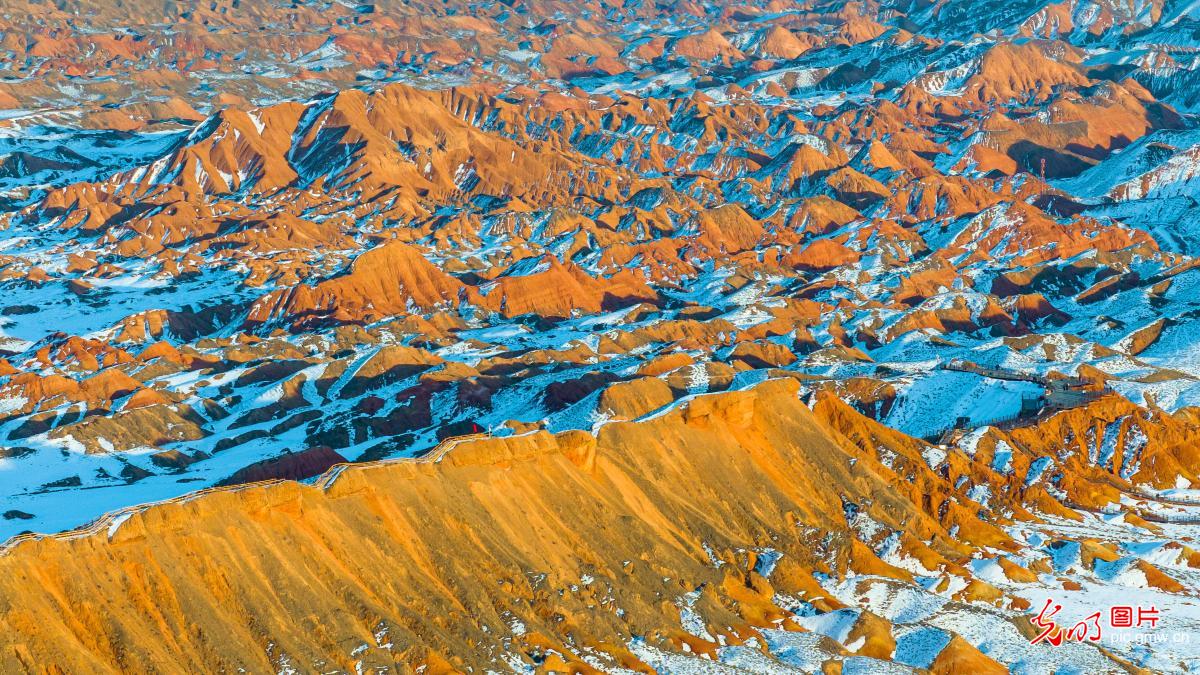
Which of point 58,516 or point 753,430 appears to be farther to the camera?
point 58,516

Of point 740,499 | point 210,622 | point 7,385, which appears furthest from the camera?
point 7,385

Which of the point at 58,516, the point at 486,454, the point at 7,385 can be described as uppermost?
the point at 486,454

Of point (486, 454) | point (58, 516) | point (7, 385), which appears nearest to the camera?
point (486, 454)

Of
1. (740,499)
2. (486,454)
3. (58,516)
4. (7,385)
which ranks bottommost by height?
(7,385)

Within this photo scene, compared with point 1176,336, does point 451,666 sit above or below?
above

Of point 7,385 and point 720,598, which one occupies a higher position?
point 720,598

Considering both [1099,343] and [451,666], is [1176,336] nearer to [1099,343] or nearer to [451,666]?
[1099,343]

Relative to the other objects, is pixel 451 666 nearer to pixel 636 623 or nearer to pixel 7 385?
pixel 636 623

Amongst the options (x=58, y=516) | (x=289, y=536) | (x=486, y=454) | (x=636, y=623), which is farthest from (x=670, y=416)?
(x=58, y=516)

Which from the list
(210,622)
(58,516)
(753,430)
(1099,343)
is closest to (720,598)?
(753,430)

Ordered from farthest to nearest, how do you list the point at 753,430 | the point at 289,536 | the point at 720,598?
the point at 753,430 → the point at 720,598 → the point at 289,536
